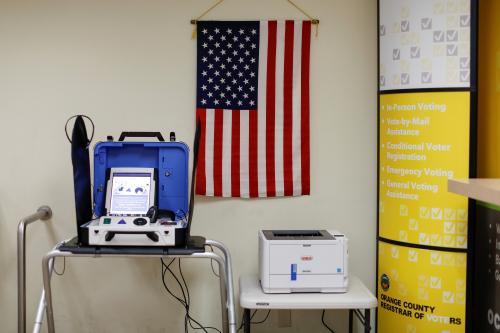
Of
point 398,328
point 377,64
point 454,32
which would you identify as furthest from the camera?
point 377,64

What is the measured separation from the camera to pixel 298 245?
298 centimetres

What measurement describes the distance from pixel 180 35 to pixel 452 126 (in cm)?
167

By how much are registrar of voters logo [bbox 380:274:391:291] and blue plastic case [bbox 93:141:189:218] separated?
3.89 feet

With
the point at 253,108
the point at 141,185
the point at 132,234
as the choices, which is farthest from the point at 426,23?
the point at 132,234

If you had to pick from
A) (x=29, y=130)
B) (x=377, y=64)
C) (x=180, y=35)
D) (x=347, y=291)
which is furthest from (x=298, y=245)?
(x=29, y=130)

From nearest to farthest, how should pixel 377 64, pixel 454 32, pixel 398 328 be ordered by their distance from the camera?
pixel 454 32 < pixel 398 328 < pixel 377 64

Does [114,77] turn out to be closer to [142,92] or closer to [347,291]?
[142,92]

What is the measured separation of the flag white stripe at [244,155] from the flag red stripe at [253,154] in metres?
0.02

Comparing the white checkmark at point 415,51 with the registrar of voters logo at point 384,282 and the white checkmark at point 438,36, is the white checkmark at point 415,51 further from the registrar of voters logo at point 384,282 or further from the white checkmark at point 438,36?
the registrar of voters logo at point 384,282

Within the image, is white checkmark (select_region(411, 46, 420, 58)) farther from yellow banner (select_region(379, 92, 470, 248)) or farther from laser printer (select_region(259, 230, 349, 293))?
laser printer (select_region(259, 230, 349, 293))

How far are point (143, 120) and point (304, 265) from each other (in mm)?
1347

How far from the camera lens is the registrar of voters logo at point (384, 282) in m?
3.24

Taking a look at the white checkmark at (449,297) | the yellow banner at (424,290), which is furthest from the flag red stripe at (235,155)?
the white checkmark at (449,297)

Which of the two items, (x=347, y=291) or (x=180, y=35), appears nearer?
(x=347, y=291)
